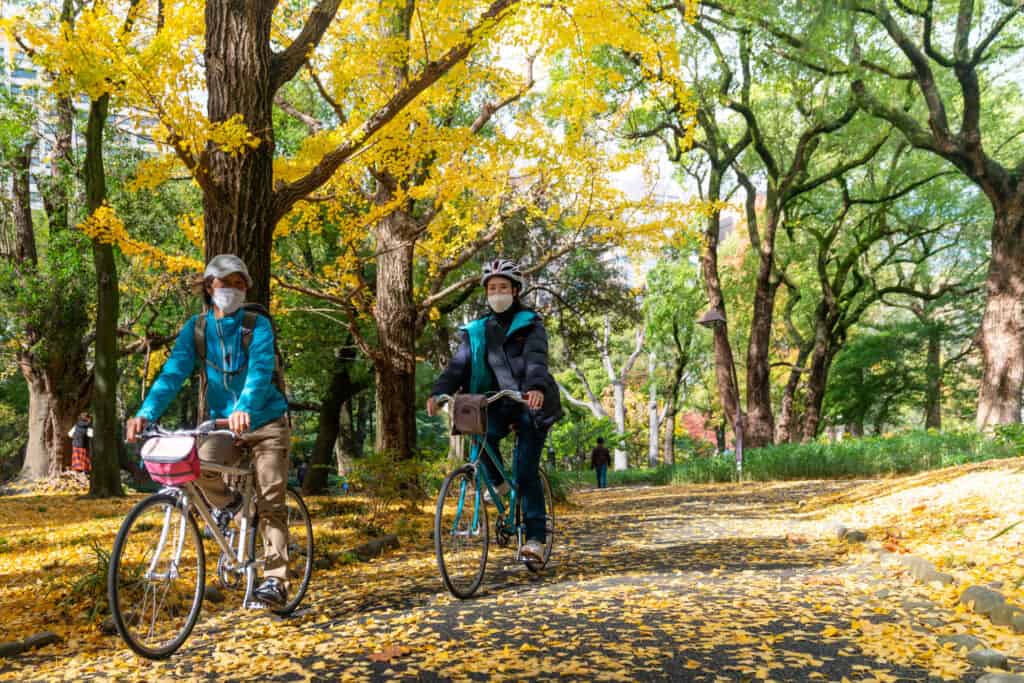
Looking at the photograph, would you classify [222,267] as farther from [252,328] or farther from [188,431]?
[188,431]

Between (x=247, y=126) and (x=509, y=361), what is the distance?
9.60 ft

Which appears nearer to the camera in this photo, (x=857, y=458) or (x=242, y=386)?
(x=242, y=386)

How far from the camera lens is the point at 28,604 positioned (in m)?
4.82

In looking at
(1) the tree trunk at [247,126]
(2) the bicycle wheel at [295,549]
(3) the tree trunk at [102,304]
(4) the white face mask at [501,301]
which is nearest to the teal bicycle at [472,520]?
(4) the white face mask at [501,301]

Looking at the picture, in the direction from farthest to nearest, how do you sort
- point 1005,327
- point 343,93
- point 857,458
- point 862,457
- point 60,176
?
1. point 60,176
2. point 857,458
3. point 862,457
4. point 1005,327
5. point 343,93

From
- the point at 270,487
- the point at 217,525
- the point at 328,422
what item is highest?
the point at 328,422

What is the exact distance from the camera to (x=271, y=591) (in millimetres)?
4066

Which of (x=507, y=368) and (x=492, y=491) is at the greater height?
(x=507, y=368)

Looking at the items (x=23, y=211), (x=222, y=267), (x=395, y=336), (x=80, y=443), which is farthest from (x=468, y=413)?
(x=80, y=443)

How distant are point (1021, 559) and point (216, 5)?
711 cm

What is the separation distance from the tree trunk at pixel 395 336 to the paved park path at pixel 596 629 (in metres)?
4.97

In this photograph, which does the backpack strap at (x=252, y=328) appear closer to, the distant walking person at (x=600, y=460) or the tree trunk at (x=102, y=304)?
the tree trunk at (x=102, y=304)

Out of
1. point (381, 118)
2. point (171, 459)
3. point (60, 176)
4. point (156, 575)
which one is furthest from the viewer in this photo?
point (60, 176)

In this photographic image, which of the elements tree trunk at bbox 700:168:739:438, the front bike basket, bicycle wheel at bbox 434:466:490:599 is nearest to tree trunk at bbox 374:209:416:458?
bicycle wheel at bbox 434:466:490:599
